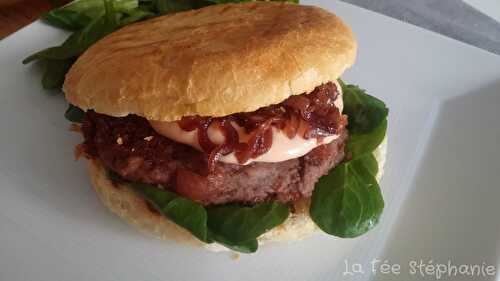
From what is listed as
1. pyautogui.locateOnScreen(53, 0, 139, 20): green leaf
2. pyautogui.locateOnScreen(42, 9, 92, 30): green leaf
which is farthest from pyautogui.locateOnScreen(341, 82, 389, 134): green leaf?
pyautogui.locateOnScreen(42, 9, 92, 30): green leaf

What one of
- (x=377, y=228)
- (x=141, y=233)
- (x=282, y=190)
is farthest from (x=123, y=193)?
(x=377, y=228)

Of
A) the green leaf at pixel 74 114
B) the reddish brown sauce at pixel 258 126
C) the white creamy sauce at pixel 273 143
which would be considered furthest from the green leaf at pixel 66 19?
the reddish brown sauce at pixel 258 126

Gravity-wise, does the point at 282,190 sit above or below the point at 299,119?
below

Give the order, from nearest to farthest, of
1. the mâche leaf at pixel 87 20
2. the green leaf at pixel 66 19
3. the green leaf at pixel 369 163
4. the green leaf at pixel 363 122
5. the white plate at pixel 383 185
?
the white plate at pixel 383 185, the green leaf at pixel 369 163, the green leaf at pixel 363 122, the mâche leaf at pixel 87 20, the green leaf at pixel 66 19

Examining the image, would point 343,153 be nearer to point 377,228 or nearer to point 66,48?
point 377,228

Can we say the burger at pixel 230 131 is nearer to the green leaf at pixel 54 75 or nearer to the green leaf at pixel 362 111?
the green leaf at pixel 362 111

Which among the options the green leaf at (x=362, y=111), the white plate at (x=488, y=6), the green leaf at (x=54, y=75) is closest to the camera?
the green leaf at (x=362, y=111)
